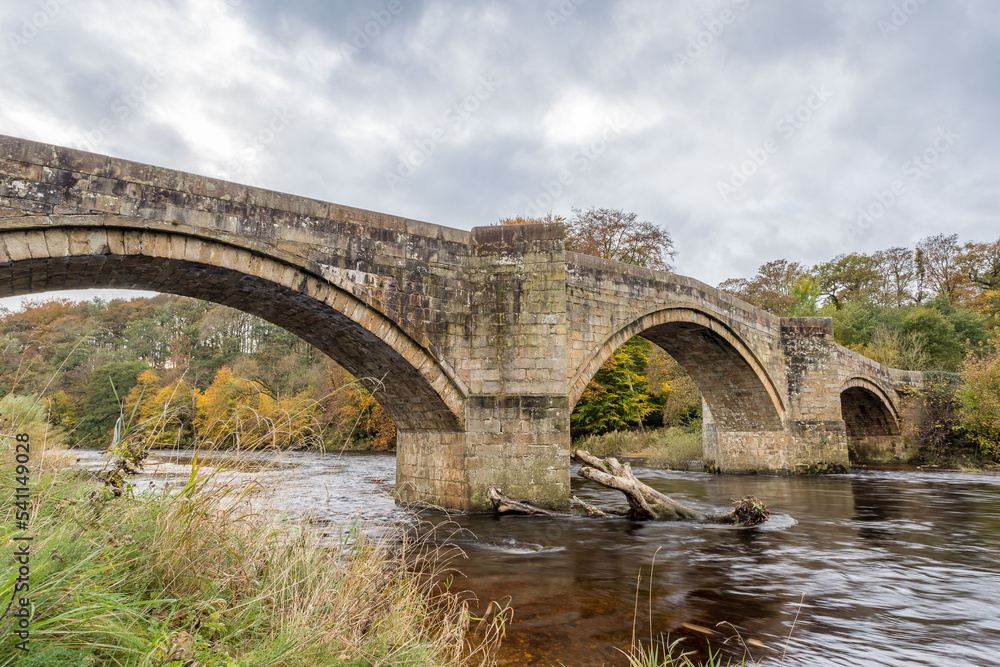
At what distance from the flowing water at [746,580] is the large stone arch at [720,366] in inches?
181

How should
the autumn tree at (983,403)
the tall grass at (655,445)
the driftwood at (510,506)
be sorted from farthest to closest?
the tall grass at (655,445), the autumn tree at (983,403), the driftwood at (510,506)

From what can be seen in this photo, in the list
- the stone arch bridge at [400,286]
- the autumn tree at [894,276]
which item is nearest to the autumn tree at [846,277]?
the autumn tree at [894,276]

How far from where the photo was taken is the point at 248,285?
7.36 meters

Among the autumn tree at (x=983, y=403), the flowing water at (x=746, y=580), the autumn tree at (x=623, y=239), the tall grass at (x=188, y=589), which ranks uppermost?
the autumn tree at (x=623, y=239)

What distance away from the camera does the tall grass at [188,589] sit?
5.52 ft

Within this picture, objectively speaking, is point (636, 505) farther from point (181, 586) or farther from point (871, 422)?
point (871, 422)

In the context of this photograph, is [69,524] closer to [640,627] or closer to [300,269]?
[640,627]

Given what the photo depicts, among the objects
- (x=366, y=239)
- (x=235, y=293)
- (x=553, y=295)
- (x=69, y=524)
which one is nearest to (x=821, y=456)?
(x=553, y=295)

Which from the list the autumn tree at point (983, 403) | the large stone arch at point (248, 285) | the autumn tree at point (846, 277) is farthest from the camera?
the autumn tree at point (846, 277)

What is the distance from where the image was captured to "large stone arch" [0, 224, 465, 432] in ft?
19.6

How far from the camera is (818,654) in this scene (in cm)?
352

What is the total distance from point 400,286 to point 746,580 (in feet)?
18.0

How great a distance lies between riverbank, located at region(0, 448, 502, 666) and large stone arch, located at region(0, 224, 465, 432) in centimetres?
222

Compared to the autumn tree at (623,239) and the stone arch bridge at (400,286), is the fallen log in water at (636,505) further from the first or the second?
the autumn tree at (623,239)
